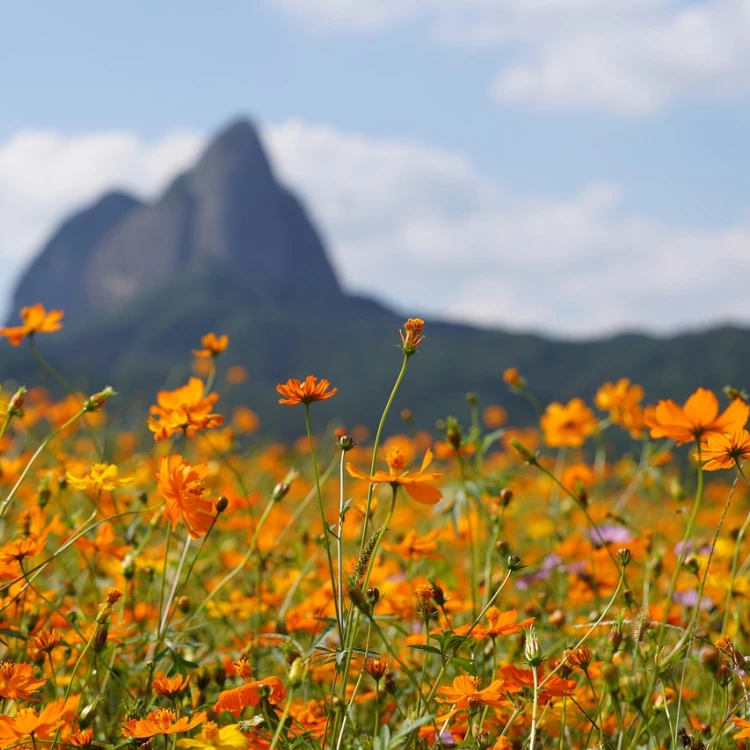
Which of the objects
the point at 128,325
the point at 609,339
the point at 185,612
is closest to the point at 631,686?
the point at 185,612

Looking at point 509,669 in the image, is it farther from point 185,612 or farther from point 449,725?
point 185,612

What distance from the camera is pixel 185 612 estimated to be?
156 cm

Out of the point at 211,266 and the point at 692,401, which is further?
the point at 211,266

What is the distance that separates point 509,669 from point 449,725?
23 centimetres

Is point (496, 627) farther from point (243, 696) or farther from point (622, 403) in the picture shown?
point (622, 403)

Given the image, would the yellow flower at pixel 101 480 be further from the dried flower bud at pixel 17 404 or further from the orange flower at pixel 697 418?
the orange flower at pixel 697 418

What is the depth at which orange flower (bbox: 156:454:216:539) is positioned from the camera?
1045 mm

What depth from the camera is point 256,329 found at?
27.8 metres

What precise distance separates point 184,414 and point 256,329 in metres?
26.8

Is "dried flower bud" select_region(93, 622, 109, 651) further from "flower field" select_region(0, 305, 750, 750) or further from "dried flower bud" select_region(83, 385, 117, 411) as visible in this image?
"dried flower bud" select_region(83, 385, 117, 411)

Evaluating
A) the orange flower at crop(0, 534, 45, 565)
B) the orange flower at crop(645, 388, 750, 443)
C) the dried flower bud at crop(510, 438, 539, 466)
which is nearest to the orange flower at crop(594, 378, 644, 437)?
the dried flower bud at crop(510, 438, 539, 466)

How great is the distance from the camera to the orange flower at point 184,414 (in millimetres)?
1302

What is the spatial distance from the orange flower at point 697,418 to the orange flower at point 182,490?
577mm

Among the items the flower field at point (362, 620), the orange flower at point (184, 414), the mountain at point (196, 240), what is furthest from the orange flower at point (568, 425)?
the mountain at point (196, 240)
